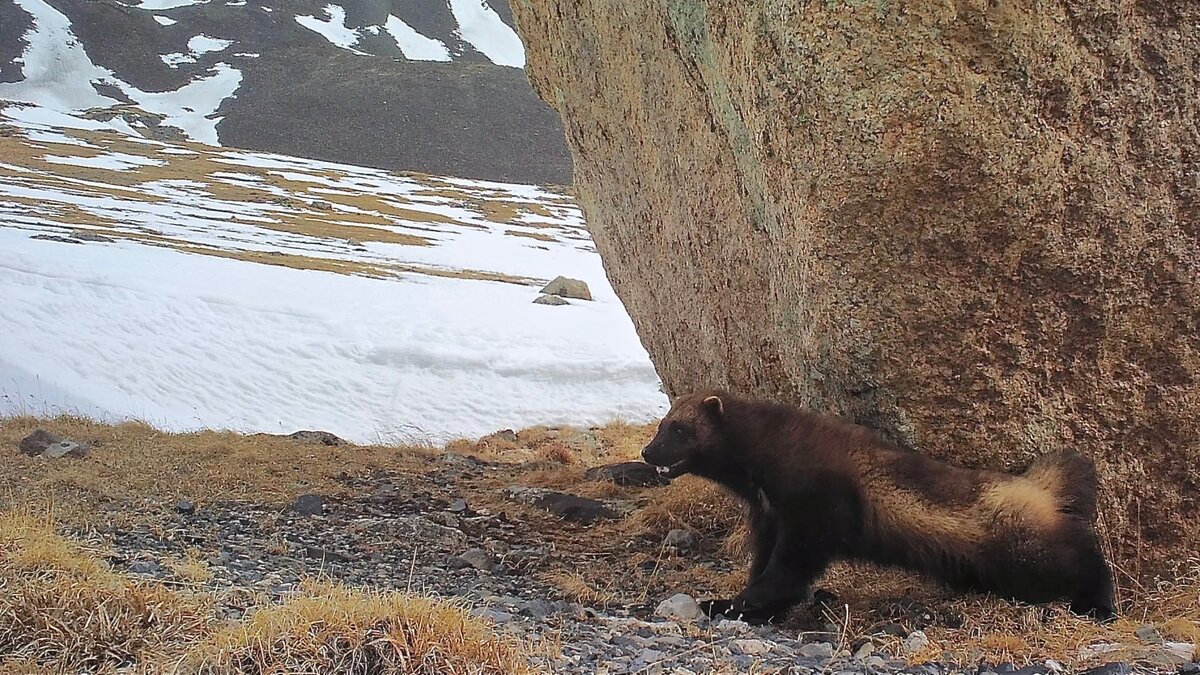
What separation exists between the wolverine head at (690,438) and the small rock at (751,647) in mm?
1568

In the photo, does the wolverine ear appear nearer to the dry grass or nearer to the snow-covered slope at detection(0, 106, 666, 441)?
the dry grass

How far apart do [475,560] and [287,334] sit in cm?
1592

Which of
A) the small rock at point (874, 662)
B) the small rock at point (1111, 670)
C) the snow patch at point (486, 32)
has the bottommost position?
the small rock at point (874, 662)

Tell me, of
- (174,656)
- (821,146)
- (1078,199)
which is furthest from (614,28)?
(174,656)

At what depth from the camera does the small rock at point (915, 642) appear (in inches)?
191

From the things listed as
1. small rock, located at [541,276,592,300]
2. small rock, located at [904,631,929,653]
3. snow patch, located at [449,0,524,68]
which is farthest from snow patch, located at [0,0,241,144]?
small rock, located at [904,631,929,653]

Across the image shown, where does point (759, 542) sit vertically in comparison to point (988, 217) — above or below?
below

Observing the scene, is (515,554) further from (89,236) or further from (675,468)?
(89,236)

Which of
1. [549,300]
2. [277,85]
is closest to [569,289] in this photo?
[549,300]

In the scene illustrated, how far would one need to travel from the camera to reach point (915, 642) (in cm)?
495

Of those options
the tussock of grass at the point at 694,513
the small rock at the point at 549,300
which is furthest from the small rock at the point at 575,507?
the small rock at the point at 549,300

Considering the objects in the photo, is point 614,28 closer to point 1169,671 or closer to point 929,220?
point 929,220

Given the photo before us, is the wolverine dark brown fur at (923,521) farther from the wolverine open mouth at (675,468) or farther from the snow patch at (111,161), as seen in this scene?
the snow patch at (111,161)

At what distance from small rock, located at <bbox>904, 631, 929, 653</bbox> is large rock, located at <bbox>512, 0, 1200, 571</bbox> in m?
1.23
